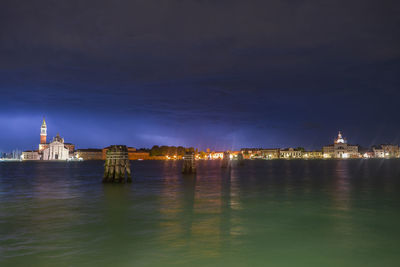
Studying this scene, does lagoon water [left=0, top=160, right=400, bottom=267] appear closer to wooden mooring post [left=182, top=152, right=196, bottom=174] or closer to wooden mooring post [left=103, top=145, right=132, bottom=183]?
wooden mooring post [left=103, top=145, right=132, bottom=183]

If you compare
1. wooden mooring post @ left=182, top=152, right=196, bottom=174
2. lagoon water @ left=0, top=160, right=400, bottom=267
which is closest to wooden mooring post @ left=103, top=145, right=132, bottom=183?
lagoon water @ left=0, top=160, right=400, bottom=267

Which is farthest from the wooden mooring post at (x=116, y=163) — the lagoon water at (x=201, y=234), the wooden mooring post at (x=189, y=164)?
the wooden mooring post at (x=189, y=164)

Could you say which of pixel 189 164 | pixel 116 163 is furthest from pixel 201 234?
pixel 189 164

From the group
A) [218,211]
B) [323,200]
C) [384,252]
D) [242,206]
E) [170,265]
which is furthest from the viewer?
[323,200]

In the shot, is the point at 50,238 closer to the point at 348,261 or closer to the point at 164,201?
the point at 348,261

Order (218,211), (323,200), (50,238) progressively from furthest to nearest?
(323,200)
(218,211)
(50,238)

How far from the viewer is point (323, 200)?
2419cm

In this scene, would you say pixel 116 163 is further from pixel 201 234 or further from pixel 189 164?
pixel 201 234

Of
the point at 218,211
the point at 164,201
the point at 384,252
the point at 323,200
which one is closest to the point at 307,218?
the point at 218,211

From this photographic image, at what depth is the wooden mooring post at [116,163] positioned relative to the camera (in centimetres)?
3441

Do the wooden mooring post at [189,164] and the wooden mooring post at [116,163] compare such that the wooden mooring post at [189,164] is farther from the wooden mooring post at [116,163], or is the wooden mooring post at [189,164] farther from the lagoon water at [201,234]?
the lagoon water at [201,234]

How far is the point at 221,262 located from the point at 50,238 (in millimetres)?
6535

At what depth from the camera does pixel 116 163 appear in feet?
119

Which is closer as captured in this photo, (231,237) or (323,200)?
(231,237)
